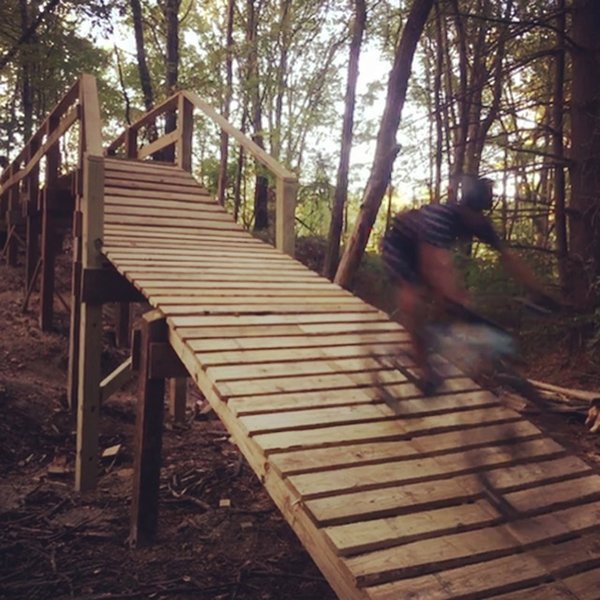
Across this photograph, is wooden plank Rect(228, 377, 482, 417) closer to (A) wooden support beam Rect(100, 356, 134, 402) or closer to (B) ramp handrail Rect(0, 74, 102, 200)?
(A) wooden support beam Rect(100, 356, 134, 402)

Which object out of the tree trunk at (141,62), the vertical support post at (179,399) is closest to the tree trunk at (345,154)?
the tree trunk at (141,62)

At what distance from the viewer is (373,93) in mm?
23359

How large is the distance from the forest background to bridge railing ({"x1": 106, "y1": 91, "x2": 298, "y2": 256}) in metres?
1.81

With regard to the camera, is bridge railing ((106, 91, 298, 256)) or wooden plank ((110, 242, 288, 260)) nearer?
wooden plank ((110, 242, 288, 260))

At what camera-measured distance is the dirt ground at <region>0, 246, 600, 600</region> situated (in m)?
3.95

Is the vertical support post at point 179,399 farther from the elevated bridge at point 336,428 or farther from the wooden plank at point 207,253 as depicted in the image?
the wooden plank at point 207,253

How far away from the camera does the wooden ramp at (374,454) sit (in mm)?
2291

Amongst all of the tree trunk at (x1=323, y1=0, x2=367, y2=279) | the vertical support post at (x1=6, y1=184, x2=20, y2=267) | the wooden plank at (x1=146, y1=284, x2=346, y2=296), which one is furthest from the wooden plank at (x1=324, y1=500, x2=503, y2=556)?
the vertical support post at (x1=6, y1=184, x2=20, y2=267)

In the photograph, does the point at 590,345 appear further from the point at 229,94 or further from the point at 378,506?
Answer: the point at 229,94

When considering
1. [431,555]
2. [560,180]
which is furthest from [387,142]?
[431,555]

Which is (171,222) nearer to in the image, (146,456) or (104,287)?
(104,287)

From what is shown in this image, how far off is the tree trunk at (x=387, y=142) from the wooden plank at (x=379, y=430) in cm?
472

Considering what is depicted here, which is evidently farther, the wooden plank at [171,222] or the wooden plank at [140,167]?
the wooden plank at [140,167]

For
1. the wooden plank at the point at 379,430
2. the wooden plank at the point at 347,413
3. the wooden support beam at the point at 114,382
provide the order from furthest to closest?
the wooden support beam at the point at 114,382 < the wooden plank at the point at 347,413 < the wooden plank at the point at 379,430
